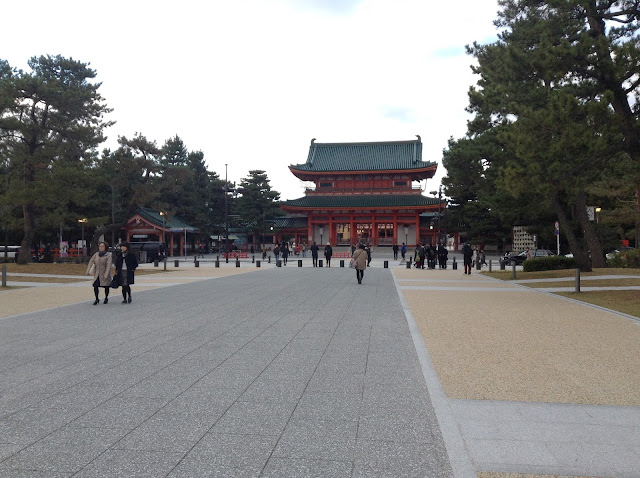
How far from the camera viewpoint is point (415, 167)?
5575cm

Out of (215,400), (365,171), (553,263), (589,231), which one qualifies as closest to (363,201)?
(365,171)

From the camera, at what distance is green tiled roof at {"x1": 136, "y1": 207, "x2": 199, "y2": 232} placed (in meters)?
53.1

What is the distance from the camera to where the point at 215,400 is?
494 centimetres

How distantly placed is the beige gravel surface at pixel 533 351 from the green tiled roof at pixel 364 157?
45.1 meters

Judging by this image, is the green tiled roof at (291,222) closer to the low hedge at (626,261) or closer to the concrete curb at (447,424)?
the low hedge at (626,261)

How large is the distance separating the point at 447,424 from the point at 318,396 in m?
1.33

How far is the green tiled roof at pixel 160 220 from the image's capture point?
174 feet

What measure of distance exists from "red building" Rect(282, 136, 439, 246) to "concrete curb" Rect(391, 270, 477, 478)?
153 feet

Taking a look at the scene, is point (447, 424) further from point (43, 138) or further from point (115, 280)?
point (43, 138)

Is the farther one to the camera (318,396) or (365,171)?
(365,171)

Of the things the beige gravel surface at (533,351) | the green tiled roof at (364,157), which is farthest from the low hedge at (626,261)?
the green tiled roof at (364,157)

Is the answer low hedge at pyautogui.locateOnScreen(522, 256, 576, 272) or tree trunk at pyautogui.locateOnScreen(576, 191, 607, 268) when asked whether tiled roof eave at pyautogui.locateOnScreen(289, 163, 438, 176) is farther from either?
tree trunk at pyautogui.locateOnScreen(576, 191, 607, 268)

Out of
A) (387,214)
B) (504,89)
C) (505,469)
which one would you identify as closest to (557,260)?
(504,89)

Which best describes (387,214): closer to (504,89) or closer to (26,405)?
(504,89)
